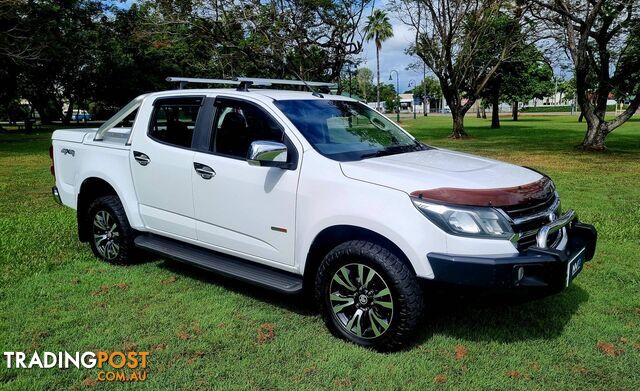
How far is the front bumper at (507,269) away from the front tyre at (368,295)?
0.89ft

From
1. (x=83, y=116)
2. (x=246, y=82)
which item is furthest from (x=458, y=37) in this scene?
(x=83, y=116)

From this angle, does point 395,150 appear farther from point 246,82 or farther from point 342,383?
point 342,383

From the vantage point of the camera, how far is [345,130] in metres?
4.56

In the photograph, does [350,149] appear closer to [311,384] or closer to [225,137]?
[225,137]

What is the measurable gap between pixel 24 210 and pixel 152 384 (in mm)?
6385

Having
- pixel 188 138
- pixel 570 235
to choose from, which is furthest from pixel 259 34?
pixel 570 235

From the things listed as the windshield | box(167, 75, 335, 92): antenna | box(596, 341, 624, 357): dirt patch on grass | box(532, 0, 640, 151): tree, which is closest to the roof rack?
box(167, 75, 335, 92): antenna

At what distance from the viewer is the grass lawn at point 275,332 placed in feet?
11.1

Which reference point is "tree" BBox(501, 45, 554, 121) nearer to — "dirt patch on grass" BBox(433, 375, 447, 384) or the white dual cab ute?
the white dual cab ute

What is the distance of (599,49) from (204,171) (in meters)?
16.9

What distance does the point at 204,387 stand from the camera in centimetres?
328

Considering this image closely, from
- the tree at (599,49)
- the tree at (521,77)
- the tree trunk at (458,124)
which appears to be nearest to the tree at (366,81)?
the tree at (521,77)

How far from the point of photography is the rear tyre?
17.5 feet

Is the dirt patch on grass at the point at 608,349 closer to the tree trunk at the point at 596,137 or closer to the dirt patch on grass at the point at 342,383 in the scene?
the dirt patch on grass at the point at 342,383
